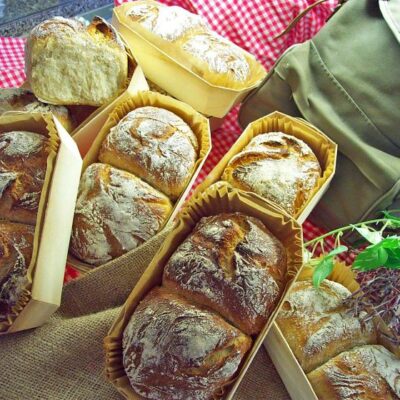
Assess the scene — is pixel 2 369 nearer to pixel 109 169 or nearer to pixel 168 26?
pixel 109 169

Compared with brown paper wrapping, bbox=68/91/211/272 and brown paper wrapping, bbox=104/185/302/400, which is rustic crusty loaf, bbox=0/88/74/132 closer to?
brown paper wrapping, bbox=68/91/211/272

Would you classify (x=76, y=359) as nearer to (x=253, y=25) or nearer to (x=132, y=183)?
Result: (x=132, y=183)

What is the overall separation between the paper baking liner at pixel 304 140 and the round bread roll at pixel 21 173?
16.3 inches

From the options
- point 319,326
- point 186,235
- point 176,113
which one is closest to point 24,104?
point 176,113

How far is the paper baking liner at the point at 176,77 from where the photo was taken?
1471 millimetres

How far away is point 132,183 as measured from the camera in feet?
4.08

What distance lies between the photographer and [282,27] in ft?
6.20

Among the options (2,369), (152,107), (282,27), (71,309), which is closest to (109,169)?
(152,107)

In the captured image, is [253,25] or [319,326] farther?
[253,25]

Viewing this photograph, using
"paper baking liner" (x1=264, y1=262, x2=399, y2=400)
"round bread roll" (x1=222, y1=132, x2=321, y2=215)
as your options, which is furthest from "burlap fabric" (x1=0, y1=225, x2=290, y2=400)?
"round bread roll" (x1=222, y1=132, x2=321, y2=215)

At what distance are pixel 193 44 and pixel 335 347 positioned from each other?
3.32ft

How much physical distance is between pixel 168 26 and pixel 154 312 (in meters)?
1.01

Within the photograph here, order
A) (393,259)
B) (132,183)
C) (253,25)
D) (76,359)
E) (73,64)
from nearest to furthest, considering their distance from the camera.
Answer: (393,259) < (76,359) < (132,183) < (73,64) < (253,25)

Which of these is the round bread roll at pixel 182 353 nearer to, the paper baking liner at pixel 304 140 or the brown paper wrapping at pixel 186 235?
the brown paper wrapping at pixel 186 235
